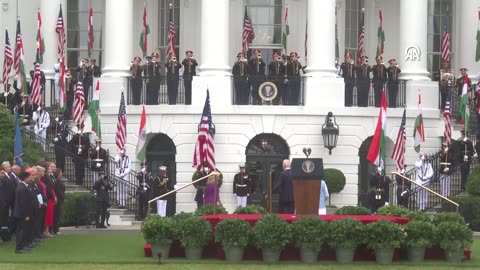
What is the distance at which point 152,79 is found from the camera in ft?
183

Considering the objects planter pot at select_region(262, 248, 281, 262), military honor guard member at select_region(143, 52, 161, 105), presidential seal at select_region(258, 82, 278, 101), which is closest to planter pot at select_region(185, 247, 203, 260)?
planter pot at select_region(262, 248, 281, 262)

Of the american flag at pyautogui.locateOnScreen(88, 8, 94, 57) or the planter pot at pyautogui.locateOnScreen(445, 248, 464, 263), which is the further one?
the american flag at pyautogui.locateOnScreen(88, 8, 94, 57)

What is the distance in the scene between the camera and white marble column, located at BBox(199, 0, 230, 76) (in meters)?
55.6

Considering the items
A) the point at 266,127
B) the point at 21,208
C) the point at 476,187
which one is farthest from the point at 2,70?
the point at 21,208

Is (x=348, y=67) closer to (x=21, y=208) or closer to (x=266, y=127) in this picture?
(x=266, y=127)

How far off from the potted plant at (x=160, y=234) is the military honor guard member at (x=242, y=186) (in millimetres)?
17138

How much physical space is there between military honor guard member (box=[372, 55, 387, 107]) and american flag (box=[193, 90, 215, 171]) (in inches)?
262

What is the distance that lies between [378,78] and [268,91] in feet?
13.3

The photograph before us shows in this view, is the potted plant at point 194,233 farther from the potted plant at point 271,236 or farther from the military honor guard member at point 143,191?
the military honor guard member at point 143,191

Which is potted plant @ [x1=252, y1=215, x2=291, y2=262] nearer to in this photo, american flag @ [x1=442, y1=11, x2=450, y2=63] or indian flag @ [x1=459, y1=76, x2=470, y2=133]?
indian flag @ [x1=459, y1=76, x2=470, y2=133]

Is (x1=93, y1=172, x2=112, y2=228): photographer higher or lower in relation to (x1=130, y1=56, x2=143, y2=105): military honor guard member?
lower

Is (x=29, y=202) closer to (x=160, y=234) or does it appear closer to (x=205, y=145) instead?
(x=160, y=234)

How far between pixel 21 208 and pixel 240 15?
970 inches

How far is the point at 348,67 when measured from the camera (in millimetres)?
56844
